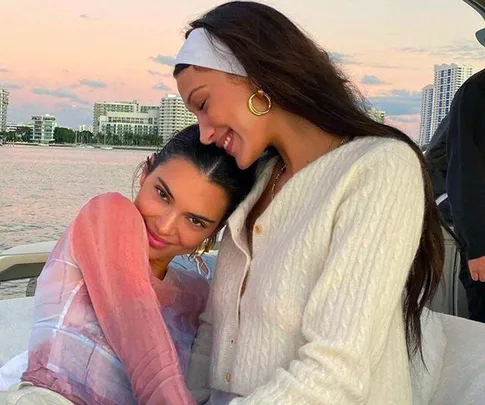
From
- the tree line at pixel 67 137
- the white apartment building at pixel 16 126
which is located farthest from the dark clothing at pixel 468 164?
the white apartment building at pixel 16 126

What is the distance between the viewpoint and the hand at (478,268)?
2213mm

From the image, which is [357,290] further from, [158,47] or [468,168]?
[158,47]

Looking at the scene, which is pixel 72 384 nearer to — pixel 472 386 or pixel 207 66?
pixel 207 66

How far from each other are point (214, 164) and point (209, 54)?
28cm

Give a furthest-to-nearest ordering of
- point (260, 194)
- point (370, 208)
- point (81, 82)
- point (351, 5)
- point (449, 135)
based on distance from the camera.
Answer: point (81, 82)
point (351, 5)
point (449, 135)
point (260, 194)
point (370, 208)

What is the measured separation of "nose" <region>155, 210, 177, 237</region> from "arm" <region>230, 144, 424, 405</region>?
414 mm

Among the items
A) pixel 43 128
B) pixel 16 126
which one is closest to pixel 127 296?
pixel 16 126

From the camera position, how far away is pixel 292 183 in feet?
4.29

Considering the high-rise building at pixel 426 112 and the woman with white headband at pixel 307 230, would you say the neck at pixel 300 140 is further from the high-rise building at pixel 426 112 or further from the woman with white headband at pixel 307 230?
the high-rise building at pixel 426 112

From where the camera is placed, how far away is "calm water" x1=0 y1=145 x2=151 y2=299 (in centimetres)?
983

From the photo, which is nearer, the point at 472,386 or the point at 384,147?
the point at 384,147

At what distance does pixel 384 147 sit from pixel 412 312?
1.13 feet

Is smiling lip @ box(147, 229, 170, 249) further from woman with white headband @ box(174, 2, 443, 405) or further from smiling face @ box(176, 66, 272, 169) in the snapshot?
smiling face @ box(176, 66, 272, 169)

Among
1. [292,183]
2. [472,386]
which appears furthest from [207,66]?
[472,386]
